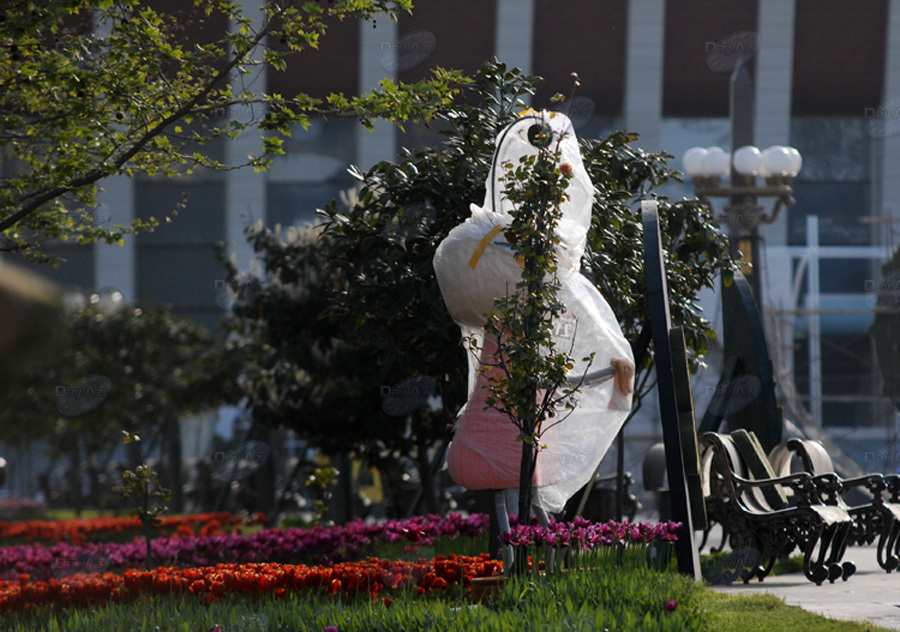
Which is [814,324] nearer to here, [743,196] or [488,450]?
[743,196]

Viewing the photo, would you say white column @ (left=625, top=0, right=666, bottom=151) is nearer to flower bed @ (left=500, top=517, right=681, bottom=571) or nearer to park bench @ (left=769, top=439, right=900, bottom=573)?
park bench @ (left=769, top=439, right=900, bottom=573)

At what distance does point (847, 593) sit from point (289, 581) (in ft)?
10.1

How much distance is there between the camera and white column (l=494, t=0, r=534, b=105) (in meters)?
25.7

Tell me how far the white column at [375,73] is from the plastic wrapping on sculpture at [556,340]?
20.1m

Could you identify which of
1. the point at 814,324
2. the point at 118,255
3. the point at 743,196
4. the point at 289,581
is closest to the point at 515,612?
the point at 289,581

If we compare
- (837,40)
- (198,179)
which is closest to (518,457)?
(837,40)

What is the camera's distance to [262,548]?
8.09m

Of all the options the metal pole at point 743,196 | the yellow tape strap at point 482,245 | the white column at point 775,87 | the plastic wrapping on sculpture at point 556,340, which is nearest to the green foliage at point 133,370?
the metal pole at point 743,196

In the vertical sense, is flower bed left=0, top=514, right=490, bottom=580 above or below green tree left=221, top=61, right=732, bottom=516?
below

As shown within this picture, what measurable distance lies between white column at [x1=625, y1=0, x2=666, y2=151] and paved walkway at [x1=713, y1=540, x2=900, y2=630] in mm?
19504

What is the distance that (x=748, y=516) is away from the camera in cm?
693

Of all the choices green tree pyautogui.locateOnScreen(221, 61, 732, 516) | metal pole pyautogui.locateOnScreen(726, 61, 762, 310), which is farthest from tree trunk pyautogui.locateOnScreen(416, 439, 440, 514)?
metal pole pyautogui.locateOnScreen(726, 61, 762, 310)

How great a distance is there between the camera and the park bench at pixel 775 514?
263 inches

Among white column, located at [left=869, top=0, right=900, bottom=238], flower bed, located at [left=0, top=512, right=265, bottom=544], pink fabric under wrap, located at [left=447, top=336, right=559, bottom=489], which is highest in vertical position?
white column, located at [left=869, top=0, right=900, bottom=238]
